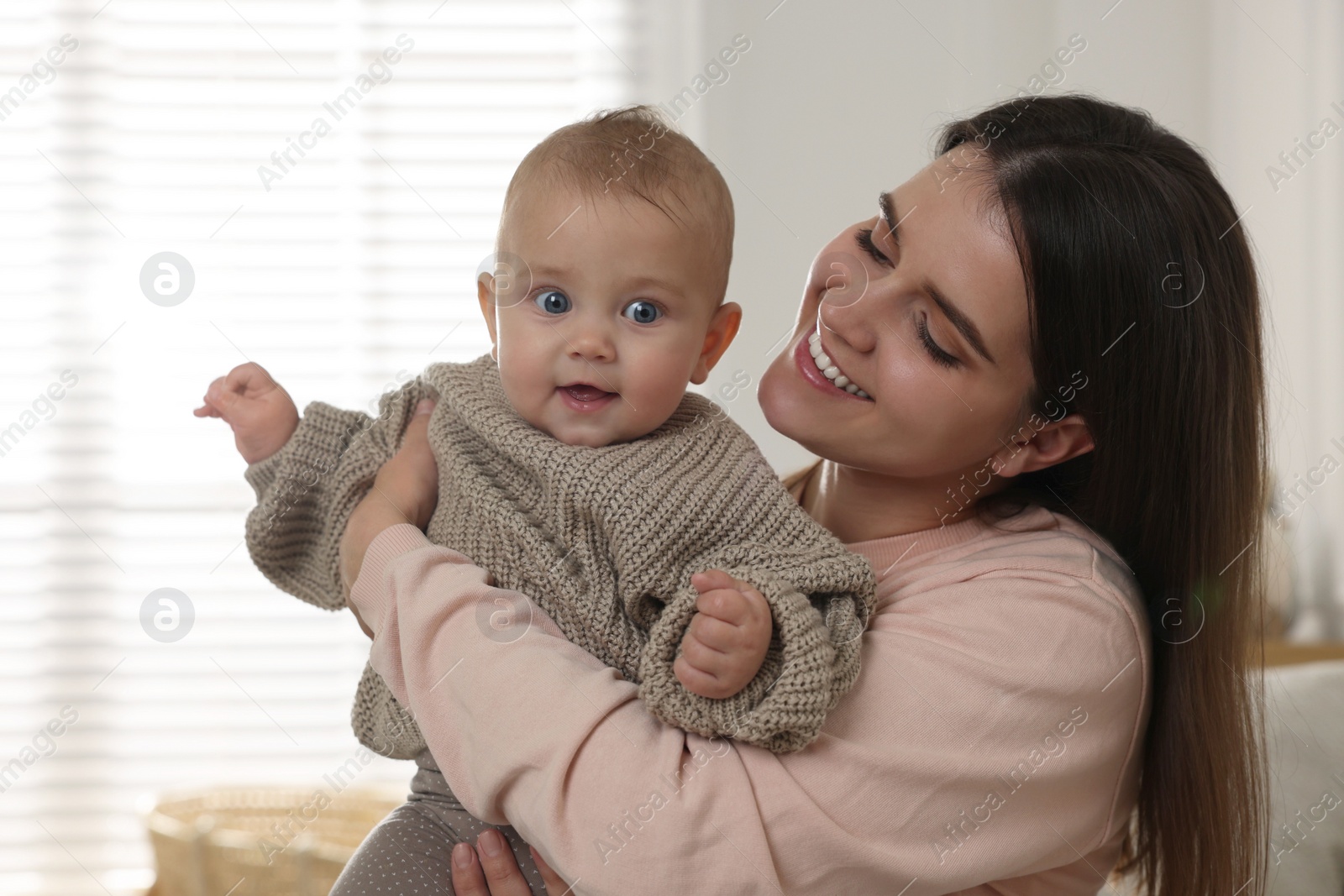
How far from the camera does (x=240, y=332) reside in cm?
266

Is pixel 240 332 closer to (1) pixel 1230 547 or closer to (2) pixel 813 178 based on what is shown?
(2) pixel 813 178

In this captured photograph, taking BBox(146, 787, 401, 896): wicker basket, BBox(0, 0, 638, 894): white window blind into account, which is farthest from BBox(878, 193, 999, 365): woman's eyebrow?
BBox(0, 0, 638, 894): white window blind

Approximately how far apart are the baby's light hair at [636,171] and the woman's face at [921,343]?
16 centimetres

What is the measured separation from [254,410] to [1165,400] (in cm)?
105

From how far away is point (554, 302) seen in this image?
110 cm

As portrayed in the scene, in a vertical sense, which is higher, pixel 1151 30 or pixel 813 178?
pixel 1151 30

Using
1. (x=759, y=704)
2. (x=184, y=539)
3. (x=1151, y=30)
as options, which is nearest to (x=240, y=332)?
(x=184, y=539)

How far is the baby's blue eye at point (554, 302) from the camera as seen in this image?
1.10 meters

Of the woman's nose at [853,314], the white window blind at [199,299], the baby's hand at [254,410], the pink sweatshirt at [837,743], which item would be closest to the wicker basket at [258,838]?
the white window blind at [199,299]

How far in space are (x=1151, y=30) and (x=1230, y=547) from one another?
2.02 m

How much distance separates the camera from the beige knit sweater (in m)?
0.96


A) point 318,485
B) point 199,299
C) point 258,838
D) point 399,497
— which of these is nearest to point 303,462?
point 318,485

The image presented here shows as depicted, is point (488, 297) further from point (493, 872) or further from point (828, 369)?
point (493, 872)

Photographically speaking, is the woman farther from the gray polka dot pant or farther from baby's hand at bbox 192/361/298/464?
baby's hand at bbox 192/361/298/464
